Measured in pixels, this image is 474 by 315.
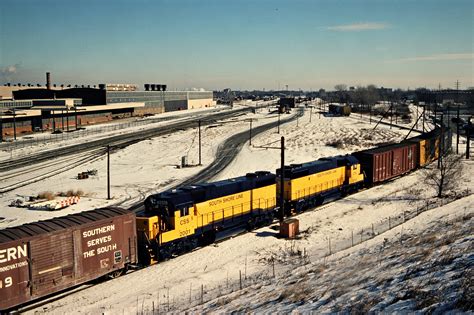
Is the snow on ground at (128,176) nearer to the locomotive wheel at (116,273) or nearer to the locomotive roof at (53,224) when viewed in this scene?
the locomotive wheel at (116,273)

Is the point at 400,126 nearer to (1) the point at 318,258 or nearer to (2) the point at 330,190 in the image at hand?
(2) the point at 330,190

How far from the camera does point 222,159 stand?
232 ft

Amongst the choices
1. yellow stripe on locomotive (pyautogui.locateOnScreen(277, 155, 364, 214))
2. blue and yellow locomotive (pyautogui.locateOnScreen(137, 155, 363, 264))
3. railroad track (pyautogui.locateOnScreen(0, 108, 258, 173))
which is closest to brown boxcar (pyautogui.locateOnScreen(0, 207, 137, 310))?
blue and yellow locomotive (pyautogui.locateOnScreen(137, 155, 363, 264))

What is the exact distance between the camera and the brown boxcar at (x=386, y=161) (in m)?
46.2

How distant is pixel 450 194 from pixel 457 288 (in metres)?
31.5

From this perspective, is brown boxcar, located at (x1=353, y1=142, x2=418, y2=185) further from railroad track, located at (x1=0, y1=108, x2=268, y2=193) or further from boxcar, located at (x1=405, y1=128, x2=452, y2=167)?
railroad track, located at (x1=0, y1=108, x2=268, y2=193)

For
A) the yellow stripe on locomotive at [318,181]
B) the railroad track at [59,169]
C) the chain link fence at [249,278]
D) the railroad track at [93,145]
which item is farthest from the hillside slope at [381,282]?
the railroad track at [93,145]

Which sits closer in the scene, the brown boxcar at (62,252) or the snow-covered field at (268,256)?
the brown boxcar at (62,252)

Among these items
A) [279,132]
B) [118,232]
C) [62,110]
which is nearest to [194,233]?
[118,232]

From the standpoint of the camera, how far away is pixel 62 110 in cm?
10319

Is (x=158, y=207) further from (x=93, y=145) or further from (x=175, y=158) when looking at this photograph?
(x=93, y=145)

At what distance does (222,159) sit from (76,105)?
5777 centimetres

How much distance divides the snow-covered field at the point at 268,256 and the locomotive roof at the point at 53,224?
3453 mm

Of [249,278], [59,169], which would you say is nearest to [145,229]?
[249,278]
